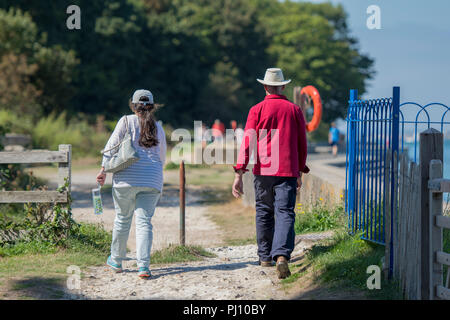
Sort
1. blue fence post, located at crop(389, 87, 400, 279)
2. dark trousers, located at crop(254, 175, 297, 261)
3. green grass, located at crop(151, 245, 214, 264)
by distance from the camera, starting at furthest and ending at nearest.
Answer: green grass, located at crop(151, 245, 214, 264) < dark trousers, located at crop(254, 175, 297, 261) < blue fence post, located at crop(389, 87, 400, 279)

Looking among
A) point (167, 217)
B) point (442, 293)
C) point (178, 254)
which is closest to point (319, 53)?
point (167, 217)

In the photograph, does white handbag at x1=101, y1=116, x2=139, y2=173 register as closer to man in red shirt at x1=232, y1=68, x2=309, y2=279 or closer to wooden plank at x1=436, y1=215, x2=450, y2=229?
man in red shirt at x1=232, y1=68, x2=309, y2=279

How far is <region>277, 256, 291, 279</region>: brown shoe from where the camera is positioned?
5852mm

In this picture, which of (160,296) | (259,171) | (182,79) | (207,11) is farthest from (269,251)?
(207,11)

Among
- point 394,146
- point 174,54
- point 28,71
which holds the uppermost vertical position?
point 174,54

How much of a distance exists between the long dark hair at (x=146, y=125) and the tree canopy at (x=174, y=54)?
70.8 ft

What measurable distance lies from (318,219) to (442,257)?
14.5 feet

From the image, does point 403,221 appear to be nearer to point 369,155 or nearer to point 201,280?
point 369,155

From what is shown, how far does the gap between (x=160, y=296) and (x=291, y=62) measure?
56.0 meters

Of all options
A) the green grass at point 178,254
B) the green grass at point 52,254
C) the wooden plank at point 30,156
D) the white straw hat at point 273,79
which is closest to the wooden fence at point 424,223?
the white straw hat at point 273,79

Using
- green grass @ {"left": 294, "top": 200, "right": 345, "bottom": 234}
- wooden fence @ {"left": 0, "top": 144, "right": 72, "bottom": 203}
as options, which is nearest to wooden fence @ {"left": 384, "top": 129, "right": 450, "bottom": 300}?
green grass @ {"left": 294, "top": 200, "right": 345, "bottom": 234}

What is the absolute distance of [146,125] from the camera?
6020 millimetres

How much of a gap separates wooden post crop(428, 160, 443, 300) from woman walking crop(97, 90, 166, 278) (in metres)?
2.59

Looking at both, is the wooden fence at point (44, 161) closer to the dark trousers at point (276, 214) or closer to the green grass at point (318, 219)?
the dark trousers at point (276, 214)
